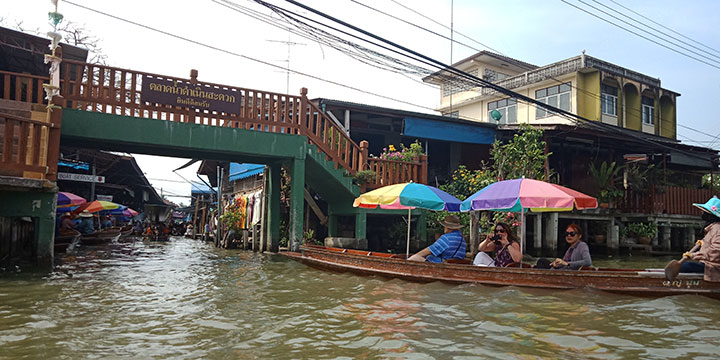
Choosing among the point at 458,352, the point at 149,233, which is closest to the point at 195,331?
the point at 458,352

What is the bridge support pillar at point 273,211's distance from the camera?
15.2 meters

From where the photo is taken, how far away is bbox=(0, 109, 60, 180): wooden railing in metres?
8.46

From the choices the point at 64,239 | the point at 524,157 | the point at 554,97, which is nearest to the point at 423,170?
the point at 524,157

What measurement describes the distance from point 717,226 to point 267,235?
11.6m

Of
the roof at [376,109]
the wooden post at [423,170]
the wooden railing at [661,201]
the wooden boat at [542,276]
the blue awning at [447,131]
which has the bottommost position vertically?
the wooden boat at [542,276]

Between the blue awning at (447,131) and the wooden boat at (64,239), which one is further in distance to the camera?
the blue awning at (447,131)

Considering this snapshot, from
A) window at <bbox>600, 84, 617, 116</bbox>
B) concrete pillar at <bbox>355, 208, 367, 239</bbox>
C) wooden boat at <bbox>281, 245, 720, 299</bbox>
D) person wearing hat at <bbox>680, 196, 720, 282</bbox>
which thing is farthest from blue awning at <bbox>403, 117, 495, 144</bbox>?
person wearing hat at <bbox>680, 196, 720, 282</bbox>

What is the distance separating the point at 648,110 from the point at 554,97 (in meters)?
6.10

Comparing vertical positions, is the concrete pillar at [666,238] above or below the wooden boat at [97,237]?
above

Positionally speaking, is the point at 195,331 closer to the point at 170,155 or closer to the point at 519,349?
the point at 519,349

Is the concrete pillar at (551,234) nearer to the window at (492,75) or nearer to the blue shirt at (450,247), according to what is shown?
the blue shirt at (450,247)

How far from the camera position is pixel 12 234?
423 inches

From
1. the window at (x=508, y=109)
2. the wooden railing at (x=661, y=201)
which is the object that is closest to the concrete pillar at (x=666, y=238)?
the wooden railing at (x=661, y=201)

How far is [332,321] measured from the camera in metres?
5.73
